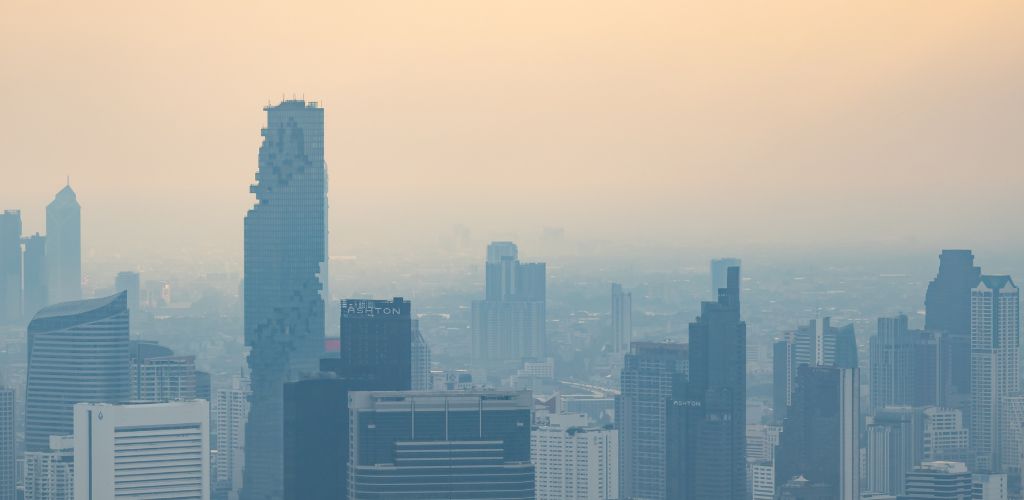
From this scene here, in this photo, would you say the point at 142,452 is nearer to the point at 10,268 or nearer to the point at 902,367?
the point at 10,268

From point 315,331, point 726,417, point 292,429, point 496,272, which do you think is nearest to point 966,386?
point 726,417

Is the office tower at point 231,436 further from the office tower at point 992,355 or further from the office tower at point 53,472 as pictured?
the office tower at point 992,355

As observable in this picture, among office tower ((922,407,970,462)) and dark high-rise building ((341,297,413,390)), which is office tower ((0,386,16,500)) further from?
office tower ((922,407,970,462))

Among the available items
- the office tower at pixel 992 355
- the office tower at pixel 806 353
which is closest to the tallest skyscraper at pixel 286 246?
the office tower at pixel 806 353

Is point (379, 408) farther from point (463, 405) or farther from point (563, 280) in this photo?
point (563, 280)

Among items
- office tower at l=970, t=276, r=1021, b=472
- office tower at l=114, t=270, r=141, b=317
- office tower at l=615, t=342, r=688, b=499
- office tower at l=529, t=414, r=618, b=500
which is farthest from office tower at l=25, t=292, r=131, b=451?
office tower at l=970, t=276, r=1021, b=472

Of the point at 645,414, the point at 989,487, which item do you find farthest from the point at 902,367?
the point at 989,487
